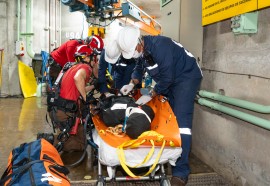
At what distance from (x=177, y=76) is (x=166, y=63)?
0.84 feet

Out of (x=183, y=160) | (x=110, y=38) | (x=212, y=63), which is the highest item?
(x=110, y=38)

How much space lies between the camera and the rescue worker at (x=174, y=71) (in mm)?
2488

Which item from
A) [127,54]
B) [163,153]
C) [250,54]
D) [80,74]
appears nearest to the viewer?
[163,153]

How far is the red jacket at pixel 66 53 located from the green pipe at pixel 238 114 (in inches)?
104

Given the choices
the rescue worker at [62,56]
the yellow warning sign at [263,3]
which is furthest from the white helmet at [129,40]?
the rescue worker at [62,56]

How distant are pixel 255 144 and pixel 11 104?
6634 millimetres

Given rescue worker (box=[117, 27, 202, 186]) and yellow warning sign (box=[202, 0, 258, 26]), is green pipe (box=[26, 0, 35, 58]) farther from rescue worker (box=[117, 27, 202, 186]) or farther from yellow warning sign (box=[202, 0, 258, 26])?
yellow warning sign (box=[202, 0, 258, 26])

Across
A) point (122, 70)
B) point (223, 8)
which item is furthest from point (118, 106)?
point (122, 70)

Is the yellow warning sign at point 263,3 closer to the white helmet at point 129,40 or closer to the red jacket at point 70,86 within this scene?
the white helmet at point 129,40

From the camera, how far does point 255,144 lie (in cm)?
210

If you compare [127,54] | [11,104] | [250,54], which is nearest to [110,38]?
[127,54]

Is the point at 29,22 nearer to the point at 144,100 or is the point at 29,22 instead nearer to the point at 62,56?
the point at 62,56

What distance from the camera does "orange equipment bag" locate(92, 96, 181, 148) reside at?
192 centimetres

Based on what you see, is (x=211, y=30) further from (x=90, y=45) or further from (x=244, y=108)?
(x=90, y=45)
